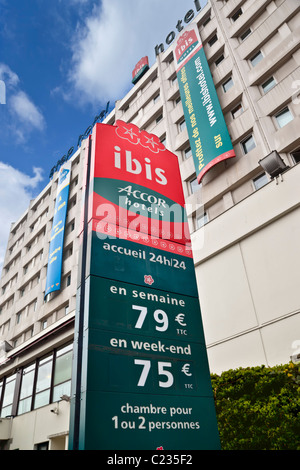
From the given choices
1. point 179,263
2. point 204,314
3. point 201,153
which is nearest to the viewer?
point 179,263

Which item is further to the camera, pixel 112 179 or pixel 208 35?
pixel 208 35

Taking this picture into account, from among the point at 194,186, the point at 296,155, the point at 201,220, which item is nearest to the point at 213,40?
the point at 194,186

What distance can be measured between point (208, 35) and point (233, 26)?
2.82 metres

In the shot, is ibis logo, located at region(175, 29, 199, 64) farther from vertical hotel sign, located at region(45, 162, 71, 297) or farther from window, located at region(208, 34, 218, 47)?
vertical hotel sign, located at region(45, 162, 71, 297)

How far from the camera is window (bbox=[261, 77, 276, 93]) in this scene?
21141mm

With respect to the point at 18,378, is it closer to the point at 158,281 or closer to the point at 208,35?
the point at 158,281

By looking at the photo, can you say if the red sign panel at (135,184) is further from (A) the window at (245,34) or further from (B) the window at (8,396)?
(B) the window at (8,396)

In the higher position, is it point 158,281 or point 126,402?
point 158,281

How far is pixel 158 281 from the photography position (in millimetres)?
6453

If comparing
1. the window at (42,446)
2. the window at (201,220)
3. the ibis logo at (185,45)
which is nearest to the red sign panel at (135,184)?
the window at (201,220)

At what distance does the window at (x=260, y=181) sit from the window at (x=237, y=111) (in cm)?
533

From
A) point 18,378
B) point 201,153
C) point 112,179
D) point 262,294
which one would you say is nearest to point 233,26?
point 201,153

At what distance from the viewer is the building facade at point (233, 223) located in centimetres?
1408
